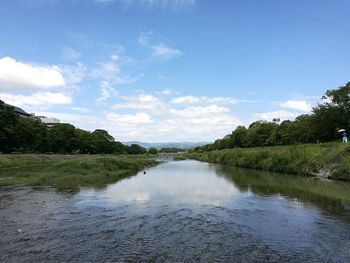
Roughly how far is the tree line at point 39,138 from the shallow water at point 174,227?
63980 mm

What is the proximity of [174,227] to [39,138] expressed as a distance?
317ft

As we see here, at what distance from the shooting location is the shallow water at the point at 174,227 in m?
11.1

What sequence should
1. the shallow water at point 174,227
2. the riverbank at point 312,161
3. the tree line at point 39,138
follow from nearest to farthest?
the shallow water at point 174,227
the riverbank at point 312,161
the tree line at point 39,138

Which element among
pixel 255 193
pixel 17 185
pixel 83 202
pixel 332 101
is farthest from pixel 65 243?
pixel 332 101

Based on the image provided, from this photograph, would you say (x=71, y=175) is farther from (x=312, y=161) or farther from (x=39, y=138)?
(x=39, y=138)

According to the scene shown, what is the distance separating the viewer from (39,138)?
10362 centimetres

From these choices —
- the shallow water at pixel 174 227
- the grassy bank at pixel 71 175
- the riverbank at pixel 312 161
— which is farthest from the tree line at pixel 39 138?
the shallow water at pixel 174 227

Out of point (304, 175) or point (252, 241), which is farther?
point (304, 175)

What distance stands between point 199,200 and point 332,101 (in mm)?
59697

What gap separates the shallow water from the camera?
11.1 metres

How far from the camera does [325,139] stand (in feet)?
245

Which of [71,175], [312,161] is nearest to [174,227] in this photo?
[71,175]

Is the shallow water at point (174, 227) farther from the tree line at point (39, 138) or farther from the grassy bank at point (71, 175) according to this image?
the tree line at point (39, 138)

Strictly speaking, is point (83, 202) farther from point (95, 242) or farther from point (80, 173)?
point (80, 173)
